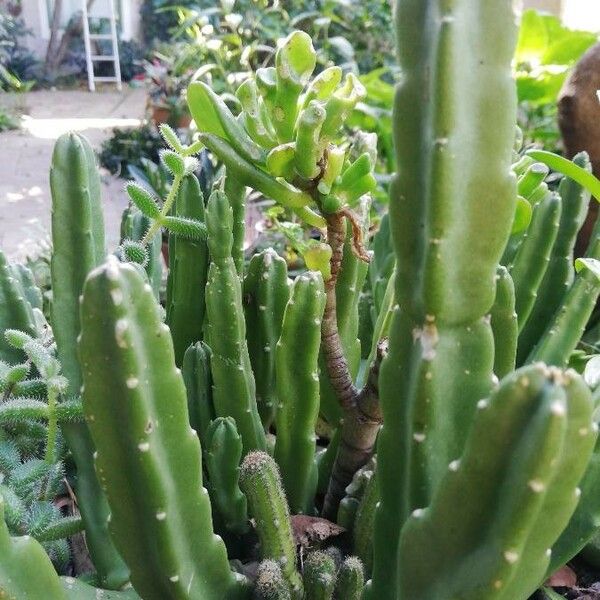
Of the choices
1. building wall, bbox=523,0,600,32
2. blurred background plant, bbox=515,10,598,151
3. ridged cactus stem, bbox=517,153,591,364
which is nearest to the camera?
ridged cactus stem, bbox=517,153,591,364

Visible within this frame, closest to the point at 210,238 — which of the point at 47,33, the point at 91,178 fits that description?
the point at 91,178

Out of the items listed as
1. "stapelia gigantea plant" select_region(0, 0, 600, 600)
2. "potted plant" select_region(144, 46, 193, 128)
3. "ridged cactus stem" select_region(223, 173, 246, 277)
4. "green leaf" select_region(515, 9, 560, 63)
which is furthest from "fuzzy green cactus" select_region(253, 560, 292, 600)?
"potted plant" select_region(144, 46, 193, 128)

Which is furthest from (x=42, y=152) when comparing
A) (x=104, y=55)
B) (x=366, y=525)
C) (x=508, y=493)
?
(x=508, y=493)

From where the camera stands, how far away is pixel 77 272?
73 centimetres

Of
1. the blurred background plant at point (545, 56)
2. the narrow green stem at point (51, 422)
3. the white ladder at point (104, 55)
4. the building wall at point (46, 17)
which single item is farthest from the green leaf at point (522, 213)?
the building wall at point (46, 17)

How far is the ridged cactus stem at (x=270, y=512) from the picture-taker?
69 centimetres

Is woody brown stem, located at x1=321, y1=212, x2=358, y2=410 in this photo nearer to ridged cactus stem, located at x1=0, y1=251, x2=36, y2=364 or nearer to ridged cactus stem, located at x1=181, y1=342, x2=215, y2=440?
ridged cactus stem, located at x1=181, y1=342, x2=215, y2=440

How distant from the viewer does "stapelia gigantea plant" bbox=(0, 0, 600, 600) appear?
0.46 meters

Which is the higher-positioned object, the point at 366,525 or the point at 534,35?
the point at 534,35

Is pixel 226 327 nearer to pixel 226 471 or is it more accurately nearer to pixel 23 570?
pixel 226 471

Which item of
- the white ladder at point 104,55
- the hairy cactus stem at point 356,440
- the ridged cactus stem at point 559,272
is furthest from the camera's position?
the white ladder at point 104,55

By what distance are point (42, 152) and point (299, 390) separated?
5608 mm

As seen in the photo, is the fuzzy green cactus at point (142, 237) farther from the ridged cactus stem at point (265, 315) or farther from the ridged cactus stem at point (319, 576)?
the ridged cactus stem at point (319, 576)

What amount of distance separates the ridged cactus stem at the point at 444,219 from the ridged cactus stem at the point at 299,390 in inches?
6.7
